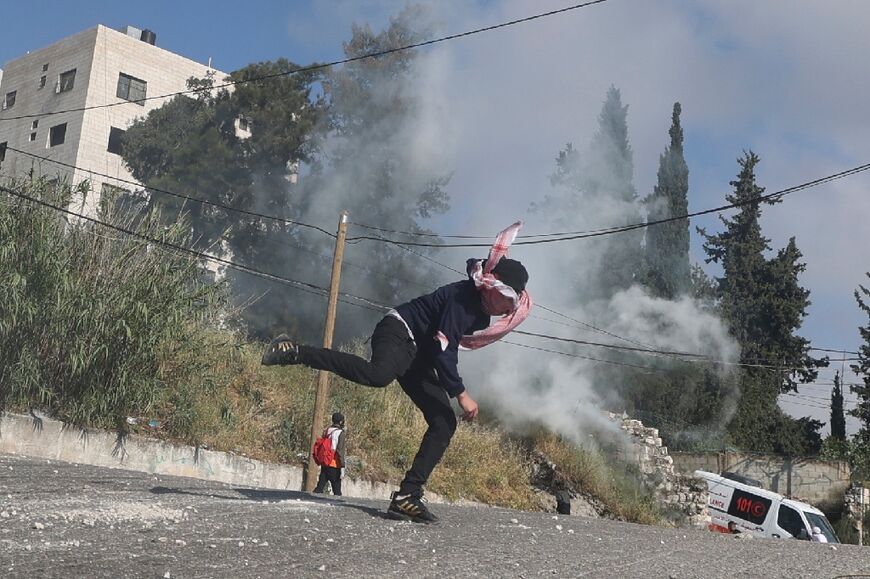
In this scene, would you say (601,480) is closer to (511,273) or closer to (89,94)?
(511,273)

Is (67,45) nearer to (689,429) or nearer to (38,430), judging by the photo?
(689,429)

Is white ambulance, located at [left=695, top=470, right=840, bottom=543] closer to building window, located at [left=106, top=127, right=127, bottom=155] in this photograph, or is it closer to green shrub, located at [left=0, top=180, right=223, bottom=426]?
green shrub, located at [left=0, top=180, right=223, bottom=426]

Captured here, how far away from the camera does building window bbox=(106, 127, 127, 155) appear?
4666 centimetres

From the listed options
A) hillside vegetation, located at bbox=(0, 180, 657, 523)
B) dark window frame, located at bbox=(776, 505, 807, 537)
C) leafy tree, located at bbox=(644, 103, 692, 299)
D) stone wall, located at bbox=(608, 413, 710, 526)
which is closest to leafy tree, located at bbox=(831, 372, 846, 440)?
leafy tree, located at bbox=(644, 103, 692, 299)

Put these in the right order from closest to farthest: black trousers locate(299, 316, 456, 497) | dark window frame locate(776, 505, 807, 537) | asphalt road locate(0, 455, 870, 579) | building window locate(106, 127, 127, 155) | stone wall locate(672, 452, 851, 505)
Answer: asphalt road locate(0, 455, 870, 579) < black trousers locate(299, 316, 456, 497) < dark window frame locate(776, 505, 807, 537) < stone wall locate(672, 452, 851, 505) < building window locate(106, 127, 127, 155)

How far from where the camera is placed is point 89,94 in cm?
4644

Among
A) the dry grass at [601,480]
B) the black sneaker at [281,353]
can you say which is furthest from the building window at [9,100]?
the black sneaker at [281,353]

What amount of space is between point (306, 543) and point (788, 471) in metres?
31.7

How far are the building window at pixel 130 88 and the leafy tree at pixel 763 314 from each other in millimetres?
27468

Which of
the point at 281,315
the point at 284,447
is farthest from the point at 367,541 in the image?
the point at 281,315

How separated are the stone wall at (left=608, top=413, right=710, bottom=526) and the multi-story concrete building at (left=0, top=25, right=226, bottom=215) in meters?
27.6

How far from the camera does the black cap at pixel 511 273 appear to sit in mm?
6066

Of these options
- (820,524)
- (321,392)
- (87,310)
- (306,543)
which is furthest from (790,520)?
(306,543)

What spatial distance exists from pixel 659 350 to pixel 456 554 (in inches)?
1186
